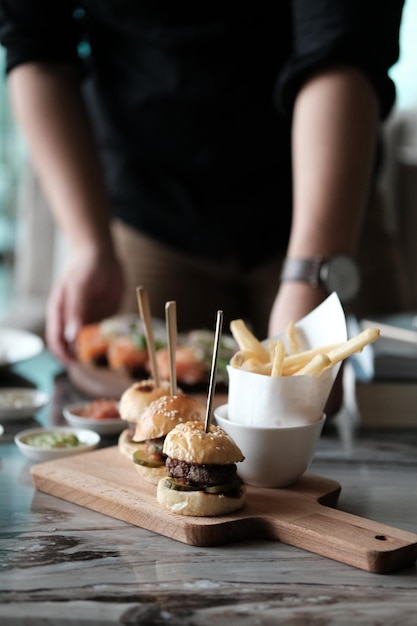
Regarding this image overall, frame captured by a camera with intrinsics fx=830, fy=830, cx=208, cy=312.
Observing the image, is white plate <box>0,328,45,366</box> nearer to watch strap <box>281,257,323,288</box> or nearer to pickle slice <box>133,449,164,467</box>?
watch strap <box>281,257,323,288</box>

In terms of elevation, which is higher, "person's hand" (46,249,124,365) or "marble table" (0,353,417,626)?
"person's hand" (46,249,124,365)

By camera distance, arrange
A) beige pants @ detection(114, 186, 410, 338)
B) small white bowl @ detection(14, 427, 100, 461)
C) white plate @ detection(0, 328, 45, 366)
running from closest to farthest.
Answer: small white bowl @ detection(14, 427, 100, 461)
white plate @ detection(0, 328, 45, 366)
beige pants @ detection(114, 186, 410, 338)

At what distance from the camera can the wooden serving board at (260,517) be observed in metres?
0.94

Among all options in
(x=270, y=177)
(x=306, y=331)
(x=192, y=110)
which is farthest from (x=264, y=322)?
(x=306, y=331)

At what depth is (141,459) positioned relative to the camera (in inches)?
44.4

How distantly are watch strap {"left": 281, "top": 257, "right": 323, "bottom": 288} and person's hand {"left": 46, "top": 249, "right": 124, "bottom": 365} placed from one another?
0.69m

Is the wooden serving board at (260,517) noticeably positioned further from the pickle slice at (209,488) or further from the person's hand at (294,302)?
the person's hand at (294,302)

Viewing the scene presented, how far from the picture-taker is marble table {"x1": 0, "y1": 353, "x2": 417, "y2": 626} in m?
0.82

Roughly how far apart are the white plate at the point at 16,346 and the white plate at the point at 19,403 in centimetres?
29

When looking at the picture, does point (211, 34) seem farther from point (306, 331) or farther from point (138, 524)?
point (138, 524)

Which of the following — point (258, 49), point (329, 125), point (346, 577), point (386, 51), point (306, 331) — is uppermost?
point (258, 49)

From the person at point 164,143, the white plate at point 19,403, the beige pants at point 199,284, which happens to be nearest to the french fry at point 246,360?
the white plate at point 19,403

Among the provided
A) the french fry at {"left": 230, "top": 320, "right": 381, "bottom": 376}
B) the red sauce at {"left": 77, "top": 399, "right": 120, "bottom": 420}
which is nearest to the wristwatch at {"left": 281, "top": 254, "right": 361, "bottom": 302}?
the french fry at {"left": 230, "top": 320, "right": 381, "bottom": 376}

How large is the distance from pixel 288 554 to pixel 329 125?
36.5 inches
